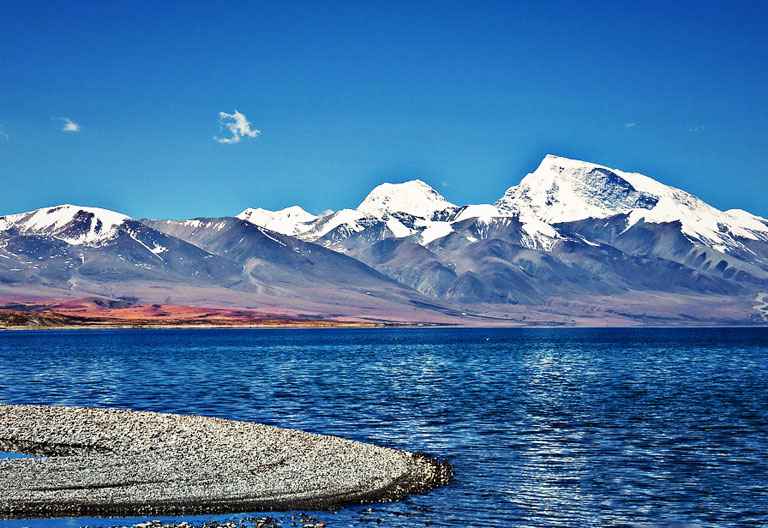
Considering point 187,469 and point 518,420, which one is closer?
point 187,469

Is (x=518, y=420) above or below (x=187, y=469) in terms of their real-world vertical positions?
above

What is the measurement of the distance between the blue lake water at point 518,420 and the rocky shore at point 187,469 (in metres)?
1.71

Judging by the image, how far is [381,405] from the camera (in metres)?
74.0

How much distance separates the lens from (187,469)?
41.8m

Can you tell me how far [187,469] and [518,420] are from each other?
28.3 m

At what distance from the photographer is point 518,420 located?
64250mm

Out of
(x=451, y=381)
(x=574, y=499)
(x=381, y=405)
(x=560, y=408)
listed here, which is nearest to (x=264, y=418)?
(x=381, y=405)

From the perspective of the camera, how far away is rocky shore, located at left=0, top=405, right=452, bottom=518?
118 feet

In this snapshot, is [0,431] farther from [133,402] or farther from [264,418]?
[133,402]

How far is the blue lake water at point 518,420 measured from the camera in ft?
124

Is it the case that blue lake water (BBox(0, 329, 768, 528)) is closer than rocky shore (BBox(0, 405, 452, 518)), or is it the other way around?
rocky shore (BBox(0, 405, 452, 518))

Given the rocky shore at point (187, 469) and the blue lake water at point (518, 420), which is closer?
the rocky shore at point (187, 469)

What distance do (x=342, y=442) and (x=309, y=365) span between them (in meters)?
81.7

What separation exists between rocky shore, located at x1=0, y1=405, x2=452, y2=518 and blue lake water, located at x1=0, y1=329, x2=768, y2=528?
1.71 meters
